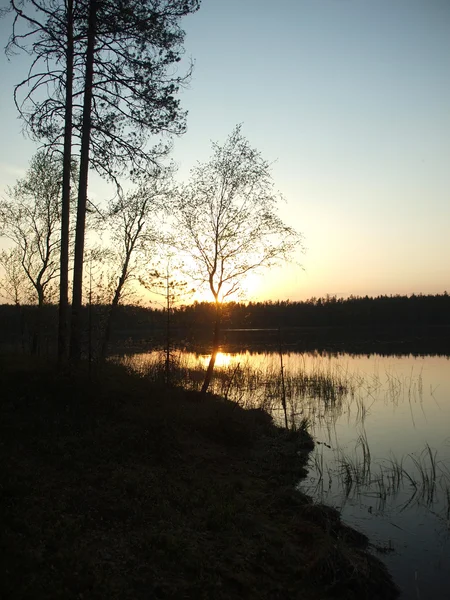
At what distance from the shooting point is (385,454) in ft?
40.2

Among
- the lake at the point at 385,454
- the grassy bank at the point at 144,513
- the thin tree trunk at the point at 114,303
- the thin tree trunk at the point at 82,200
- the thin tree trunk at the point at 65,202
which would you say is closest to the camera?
Result: the grassy bank at the point at 144,513

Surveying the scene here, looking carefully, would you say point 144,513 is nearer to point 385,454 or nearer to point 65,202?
point 385,454

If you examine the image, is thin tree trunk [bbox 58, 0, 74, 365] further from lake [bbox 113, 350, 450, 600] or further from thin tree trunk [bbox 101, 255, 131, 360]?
thin tree trunk [bbox 101, 255, 131, 360]

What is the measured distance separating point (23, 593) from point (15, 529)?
3.79 ft

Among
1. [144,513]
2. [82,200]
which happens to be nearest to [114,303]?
[82,200]

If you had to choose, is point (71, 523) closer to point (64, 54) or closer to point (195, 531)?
point (195, 531)

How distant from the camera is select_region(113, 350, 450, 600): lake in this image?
7.13 metres

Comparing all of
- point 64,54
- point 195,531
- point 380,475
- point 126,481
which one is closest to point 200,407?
point 380,475

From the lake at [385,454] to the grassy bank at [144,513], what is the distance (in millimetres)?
680

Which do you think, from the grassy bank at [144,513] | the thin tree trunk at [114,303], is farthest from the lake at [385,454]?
the thin tree trunk at [114,303]

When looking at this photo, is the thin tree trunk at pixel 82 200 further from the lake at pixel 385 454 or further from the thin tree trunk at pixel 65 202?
the lake at pixel 385 454

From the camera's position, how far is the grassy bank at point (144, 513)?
4.87 m

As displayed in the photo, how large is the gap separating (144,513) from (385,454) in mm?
8315

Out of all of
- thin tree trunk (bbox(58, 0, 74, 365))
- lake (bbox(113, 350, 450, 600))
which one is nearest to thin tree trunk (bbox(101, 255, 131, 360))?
lake (bbox(113, 350, 450, 600))
